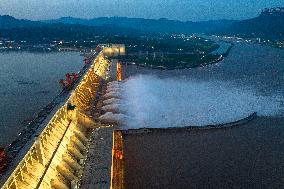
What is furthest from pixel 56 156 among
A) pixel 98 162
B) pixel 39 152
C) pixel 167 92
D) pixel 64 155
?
pixel 167 92

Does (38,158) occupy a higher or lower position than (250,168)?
higher

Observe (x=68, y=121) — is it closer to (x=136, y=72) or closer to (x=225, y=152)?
(x=225, y=152)

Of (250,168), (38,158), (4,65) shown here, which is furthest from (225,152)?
(4,65)

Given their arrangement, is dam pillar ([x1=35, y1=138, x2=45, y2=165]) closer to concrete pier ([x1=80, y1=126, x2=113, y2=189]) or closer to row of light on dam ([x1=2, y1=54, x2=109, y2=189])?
row of light on dam ([x1=2, y1=54, x2=109, y2=189])

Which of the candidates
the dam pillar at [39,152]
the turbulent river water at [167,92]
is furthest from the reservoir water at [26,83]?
the dam pillar at [39,152]

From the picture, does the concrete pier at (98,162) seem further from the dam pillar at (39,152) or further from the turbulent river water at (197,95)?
the turbulent river water at (197,95)

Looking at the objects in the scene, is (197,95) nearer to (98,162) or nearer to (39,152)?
(98,162)
